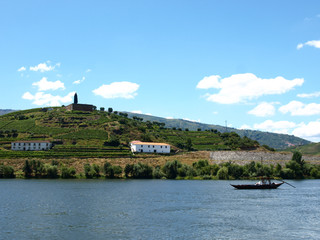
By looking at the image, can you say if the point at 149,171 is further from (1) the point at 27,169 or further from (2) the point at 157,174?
(1) the point at 27,169

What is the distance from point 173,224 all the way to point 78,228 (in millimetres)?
12851

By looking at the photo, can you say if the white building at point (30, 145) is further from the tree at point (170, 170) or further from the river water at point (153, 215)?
the river water at point (153, 215)

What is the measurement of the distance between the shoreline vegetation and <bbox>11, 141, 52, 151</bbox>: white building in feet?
89.6

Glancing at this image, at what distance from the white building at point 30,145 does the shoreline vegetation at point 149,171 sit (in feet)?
89.6

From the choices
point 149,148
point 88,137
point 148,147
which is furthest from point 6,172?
point 149,148

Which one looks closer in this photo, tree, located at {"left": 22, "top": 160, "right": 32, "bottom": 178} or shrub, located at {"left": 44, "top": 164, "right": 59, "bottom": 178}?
shrub, located at {"left": 44, "top": 164, "right": 59, "bottom": 178}

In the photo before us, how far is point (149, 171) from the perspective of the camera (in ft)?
388

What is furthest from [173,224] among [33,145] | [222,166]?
[33,145]

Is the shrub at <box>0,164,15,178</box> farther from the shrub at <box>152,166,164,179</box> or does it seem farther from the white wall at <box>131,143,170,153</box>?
the white wall at <box>131,143,170,153</box>

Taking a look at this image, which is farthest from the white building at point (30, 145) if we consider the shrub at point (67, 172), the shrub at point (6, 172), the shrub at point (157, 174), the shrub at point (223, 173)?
the shrub at point (223, 173)

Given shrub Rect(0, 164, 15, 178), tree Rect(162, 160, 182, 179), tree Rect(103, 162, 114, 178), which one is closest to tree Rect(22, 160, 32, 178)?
shrub Rect(0, 164, 15, 178)

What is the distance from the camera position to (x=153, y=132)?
199875 millimetres

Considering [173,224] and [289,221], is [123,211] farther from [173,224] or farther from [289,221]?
[289,221]

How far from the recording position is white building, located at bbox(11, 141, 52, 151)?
14638cm
